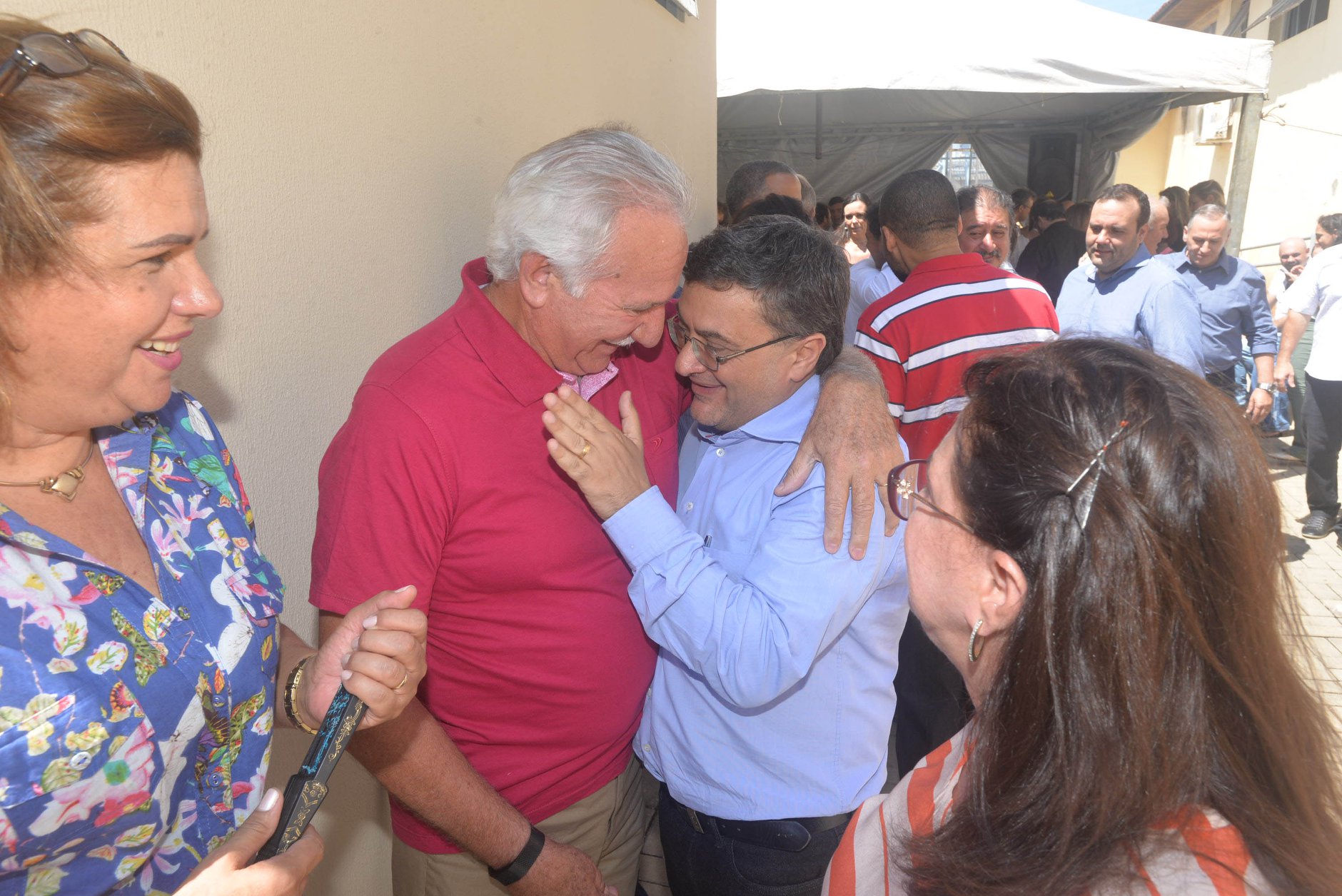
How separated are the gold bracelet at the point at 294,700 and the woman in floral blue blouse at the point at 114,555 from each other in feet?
0.40

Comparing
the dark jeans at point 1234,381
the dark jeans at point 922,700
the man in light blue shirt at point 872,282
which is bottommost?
the dark jeans at point 922,700

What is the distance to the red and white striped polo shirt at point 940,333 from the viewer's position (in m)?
3.52

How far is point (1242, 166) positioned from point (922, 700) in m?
7.26

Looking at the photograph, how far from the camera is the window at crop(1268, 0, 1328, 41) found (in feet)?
40.2

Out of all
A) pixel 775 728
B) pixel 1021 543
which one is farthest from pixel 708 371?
pixel 1021 543

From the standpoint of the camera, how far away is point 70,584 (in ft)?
3.36

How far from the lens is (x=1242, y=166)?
27.0 feet

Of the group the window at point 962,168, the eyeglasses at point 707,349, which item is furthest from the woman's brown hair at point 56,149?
the window at point 962,168

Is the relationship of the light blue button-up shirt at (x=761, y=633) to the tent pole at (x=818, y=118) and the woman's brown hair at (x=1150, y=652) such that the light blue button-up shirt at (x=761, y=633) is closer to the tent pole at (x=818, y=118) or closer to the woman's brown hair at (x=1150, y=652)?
the woman's brown hair at (x=1150, y=652)

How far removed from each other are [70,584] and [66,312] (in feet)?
1.02

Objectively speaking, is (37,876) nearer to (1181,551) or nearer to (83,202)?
(83,202)

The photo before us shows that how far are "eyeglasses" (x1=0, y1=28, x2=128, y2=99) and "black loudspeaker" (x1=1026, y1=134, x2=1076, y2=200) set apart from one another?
1301cm

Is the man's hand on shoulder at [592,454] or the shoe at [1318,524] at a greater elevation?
the man's hand on shoulder at [592,454]

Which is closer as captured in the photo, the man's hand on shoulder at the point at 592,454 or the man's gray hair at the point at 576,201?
the man's hand on shoulder at the point at 592,454
